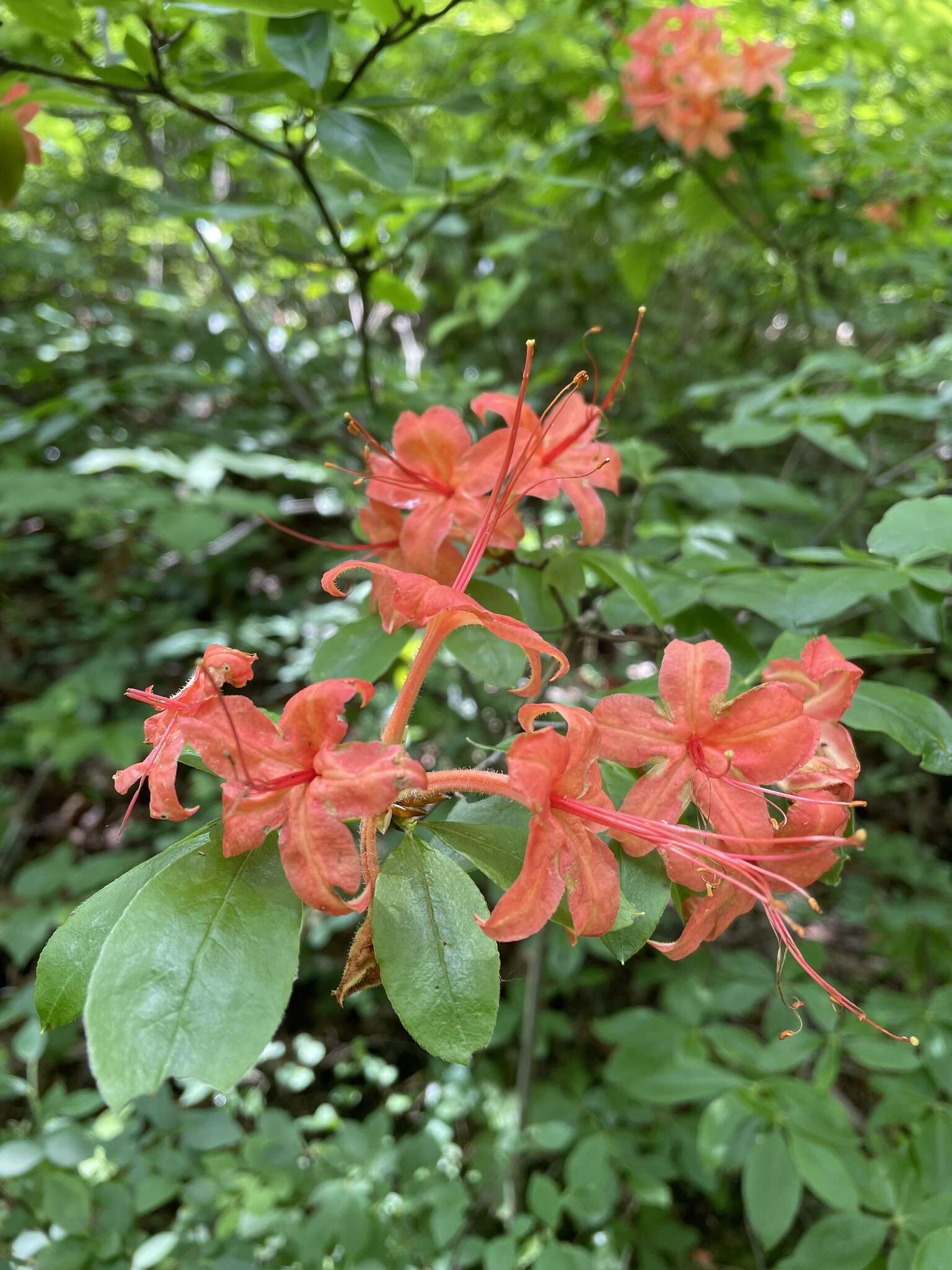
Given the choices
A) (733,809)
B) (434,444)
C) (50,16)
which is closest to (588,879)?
(733,809)

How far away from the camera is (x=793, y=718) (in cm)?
57

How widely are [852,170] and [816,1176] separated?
2013 mm

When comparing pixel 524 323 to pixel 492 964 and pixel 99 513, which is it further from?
pixel 492 964

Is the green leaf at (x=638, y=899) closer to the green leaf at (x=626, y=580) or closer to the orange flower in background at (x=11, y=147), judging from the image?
the green leaf at (x=626, y=580)

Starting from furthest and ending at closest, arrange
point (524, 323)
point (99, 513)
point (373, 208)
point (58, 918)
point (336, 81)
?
point (524, 323) < point (99, 513) < point (58, 918) < point (373, 208) < point (336, 81)

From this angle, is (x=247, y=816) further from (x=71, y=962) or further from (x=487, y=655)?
(x=487, y=655)

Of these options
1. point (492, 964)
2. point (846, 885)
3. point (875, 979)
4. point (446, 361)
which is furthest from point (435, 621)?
point (446, 361)

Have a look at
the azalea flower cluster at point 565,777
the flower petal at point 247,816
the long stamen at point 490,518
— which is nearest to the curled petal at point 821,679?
the azalea flower cluster at point 565,777

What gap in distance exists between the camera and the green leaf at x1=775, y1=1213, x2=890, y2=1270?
98cm

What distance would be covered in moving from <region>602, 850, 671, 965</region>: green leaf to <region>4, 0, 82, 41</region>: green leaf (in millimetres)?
1024

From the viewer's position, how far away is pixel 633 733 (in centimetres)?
60

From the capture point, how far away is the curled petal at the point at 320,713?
0.50 metres

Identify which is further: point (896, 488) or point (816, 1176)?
point (896, 488)

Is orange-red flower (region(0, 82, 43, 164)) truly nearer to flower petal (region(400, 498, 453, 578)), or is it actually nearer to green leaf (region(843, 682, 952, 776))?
flower petal (region(400, 498, 453, 578))
